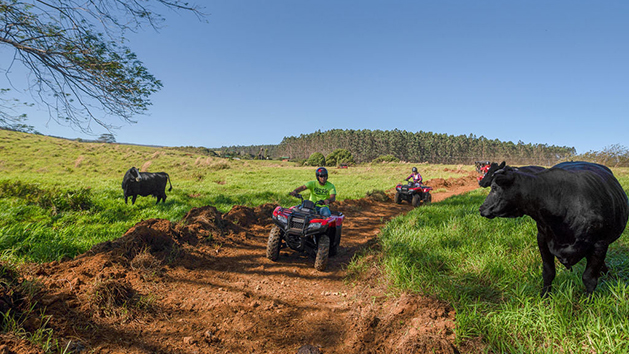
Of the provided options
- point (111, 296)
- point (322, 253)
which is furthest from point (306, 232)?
point (111, 296)

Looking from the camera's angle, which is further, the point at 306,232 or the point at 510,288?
the point at 306,232

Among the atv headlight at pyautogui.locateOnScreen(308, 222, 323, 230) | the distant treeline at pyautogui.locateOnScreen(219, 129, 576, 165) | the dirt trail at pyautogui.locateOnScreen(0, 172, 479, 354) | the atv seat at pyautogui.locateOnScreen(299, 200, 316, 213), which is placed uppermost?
the distant treeline at pyautogui.locateOnScreen(219, 129, 576, 165)

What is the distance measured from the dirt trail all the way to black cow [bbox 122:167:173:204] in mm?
5266

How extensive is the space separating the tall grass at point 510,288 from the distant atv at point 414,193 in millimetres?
6724

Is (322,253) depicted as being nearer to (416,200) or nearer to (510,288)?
(510,288)

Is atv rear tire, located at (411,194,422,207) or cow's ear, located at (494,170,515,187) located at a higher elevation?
cow's ear, located at (494,170,515,187)

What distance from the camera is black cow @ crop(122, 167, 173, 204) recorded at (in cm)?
916

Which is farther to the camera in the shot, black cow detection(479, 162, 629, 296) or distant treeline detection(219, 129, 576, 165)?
distant treeline detection(219, 129, 576, 165)

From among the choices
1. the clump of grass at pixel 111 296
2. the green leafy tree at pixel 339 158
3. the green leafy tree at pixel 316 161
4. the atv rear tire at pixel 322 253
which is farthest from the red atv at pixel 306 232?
the green leafy tree at pixel 316 161

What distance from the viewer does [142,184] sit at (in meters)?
9.55

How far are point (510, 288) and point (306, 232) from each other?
2.70 metres

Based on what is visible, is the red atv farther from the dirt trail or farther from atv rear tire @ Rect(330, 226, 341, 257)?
the dirt trail

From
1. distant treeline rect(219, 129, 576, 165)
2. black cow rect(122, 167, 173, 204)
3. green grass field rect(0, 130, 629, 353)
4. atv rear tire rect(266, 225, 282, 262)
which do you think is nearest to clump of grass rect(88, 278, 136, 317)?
green grass field rect(0, 130, 629, 353)

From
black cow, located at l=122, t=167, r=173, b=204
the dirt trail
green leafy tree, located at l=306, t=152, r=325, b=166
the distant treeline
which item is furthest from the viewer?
the distant treeline
